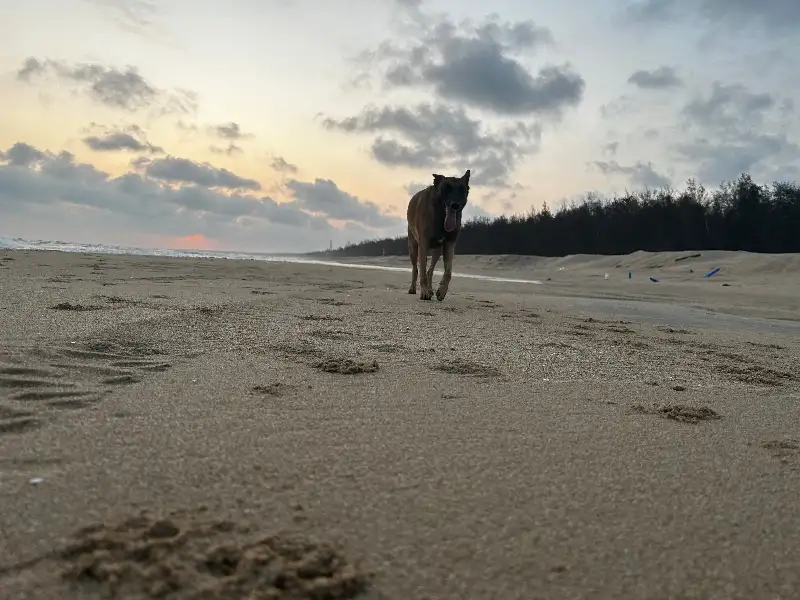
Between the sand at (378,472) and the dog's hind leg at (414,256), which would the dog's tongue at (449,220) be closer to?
the dog's hind leg at (414,256)

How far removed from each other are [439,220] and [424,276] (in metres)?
0.61

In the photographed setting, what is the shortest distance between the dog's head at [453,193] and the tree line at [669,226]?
30741mm

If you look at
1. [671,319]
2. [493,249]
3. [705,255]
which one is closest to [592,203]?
[493,249]

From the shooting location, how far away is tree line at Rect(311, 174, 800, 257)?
32.0 m

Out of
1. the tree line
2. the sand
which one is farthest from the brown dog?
the tree line

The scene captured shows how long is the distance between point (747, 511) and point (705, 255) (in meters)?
23.4

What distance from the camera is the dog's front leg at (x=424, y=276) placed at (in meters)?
6.02

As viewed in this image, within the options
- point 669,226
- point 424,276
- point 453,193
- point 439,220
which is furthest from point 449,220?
point 669,226

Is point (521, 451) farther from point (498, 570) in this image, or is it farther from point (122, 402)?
point (122, 402)

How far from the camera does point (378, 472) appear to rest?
3.76 feet

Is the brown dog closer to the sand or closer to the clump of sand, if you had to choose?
the sand

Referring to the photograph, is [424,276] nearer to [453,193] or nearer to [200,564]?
[453,193]

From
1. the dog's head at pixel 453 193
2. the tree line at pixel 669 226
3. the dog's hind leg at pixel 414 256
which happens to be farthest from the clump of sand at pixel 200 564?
the tree line at pixel 669 226

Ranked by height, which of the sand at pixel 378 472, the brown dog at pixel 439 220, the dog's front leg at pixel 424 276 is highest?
the brown dog at pixel 439 220
